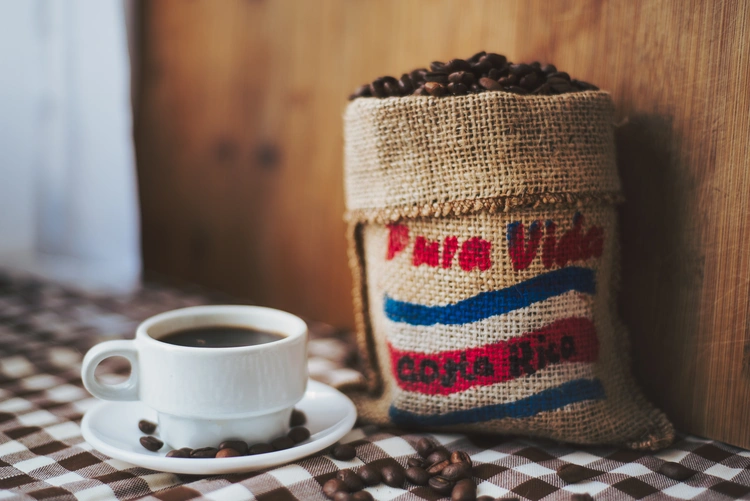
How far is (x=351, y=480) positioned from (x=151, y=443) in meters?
0.21

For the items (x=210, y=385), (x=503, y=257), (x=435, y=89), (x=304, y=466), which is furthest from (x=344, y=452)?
(x=435, y=89)

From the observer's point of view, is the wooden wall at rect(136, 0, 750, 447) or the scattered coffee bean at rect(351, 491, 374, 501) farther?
the wooden wall at rect(136, 0, 750, 447)

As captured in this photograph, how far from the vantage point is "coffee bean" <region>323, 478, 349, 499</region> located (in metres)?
0.60

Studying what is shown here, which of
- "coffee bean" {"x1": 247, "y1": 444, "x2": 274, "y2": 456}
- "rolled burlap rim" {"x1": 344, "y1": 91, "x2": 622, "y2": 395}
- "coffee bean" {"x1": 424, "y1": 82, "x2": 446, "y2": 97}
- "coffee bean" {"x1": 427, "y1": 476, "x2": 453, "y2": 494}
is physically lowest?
"coffee bean" {"x1": 427, "y1": 476, "x2": 453, "y2": 494}

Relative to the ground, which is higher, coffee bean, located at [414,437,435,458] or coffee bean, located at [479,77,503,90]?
coffee bean, located at [479,77,503,90]

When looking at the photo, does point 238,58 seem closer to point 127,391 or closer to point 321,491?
point 127,391

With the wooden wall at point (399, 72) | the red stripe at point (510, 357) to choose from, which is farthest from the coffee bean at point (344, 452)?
the wooden wall at point (399, 72)

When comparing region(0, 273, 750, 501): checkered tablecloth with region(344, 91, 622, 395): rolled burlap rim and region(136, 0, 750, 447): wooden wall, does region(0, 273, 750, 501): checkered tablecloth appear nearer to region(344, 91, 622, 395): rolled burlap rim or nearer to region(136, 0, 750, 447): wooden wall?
region(136, 0, 750, 447): wooden wall

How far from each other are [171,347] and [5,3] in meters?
1.04

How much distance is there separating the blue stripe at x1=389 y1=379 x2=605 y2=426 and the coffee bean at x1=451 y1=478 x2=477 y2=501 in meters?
0.11

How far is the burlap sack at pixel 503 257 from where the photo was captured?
0.68 meters

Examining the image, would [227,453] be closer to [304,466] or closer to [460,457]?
[304,466]

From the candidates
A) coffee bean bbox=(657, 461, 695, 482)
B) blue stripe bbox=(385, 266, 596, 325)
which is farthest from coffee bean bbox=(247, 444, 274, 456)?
coffee bean bbox=(657, 461, 695, 482)

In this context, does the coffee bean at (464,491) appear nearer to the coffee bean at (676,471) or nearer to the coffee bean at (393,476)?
the coffee bean at (393,476)
